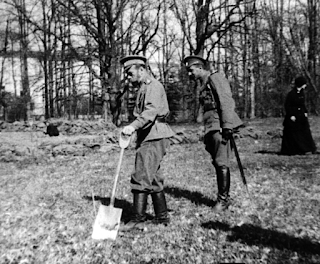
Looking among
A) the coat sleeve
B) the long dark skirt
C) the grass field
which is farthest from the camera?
the long dark skirt

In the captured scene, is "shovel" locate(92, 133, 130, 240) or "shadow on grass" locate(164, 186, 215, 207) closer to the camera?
"shovel" locate(92, 133, 130, 240)

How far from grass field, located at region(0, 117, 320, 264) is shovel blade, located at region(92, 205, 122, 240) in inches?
3.8

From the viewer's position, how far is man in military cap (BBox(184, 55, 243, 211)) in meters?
4.51

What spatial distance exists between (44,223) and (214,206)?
205 centimetres

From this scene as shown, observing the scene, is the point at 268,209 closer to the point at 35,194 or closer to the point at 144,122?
the point at 144,122

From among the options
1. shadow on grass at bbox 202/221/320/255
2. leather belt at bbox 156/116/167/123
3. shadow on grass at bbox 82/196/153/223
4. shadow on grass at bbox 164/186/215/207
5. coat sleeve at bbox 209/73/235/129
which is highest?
coat sleeve at bbox 209/73/235/129

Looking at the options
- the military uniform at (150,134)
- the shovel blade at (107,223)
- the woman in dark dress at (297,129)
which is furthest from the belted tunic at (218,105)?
the woman in dark dress at (297,129)

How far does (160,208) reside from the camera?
423 centimetres

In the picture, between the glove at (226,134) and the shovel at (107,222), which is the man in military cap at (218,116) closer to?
the glove at (226,134)

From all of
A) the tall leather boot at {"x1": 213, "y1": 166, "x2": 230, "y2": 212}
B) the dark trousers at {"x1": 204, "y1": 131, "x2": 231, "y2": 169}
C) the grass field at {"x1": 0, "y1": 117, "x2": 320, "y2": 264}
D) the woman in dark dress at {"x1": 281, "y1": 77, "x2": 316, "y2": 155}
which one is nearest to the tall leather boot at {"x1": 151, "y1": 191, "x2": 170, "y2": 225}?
the grass field at {"x1": 0, "y1": 117, "x2": 320, "y2": 264}

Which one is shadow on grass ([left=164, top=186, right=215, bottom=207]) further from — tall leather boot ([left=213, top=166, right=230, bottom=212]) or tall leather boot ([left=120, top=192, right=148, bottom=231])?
tall leather boot ([left=120, top=192, right=148, bottom=231])

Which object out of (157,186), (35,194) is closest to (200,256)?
(157,186)

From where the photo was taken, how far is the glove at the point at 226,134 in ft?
14.7

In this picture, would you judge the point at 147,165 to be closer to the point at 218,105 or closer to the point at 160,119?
the point at 160,119
